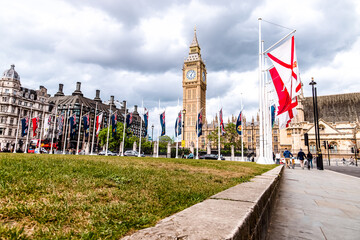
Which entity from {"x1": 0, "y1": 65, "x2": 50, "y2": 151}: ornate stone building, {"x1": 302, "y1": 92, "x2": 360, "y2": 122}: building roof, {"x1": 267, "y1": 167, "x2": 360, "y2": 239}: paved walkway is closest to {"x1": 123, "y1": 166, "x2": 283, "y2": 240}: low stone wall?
{"x1": 267, "y1": 167, "x2": 360, "y2": 239}: paved walkway

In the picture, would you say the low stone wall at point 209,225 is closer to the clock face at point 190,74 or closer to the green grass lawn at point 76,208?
the green grass lawn at point 76,208

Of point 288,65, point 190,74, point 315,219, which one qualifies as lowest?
point 315,219

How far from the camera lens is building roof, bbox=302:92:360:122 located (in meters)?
53.5

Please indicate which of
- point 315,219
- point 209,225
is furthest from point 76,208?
point 315,219

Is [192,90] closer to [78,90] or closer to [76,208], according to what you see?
[78,90]

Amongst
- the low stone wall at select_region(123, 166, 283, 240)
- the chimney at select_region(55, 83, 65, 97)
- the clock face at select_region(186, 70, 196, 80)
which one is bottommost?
the low stone wall at select_region(123, 166, 283, 240)

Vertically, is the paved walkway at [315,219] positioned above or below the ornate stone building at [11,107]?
below

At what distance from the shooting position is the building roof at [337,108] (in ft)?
176

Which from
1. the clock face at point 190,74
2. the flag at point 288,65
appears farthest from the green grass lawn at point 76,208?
the clock face at point 190,74

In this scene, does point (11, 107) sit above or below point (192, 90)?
below

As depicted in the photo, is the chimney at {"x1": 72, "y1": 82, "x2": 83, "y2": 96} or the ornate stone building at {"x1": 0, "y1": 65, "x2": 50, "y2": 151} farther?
the chimney at {"x1": 72, "y1": 82, "x2": 83, "y2": 96}

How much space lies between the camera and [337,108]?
55.9m

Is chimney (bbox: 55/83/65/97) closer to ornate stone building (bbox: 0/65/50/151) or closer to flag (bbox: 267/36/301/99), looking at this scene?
ornate stone building (bbox: 0/65/50/151)

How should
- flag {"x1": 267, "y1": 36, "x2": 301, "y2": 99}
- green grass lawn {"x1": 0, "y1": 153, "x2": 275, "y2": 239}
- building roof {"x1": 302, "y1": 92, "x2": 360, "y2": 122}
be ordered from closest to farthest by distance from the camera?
green grass lawn {"x1": 0, "y1": 153, "x2": 275, "y2": 239}, flag {"x1": 267, "y1": 36, "x2": 301, "y2": 99}, building roof {"x1": 302, "y1": 92, "x2": 360, "y2": 122}
